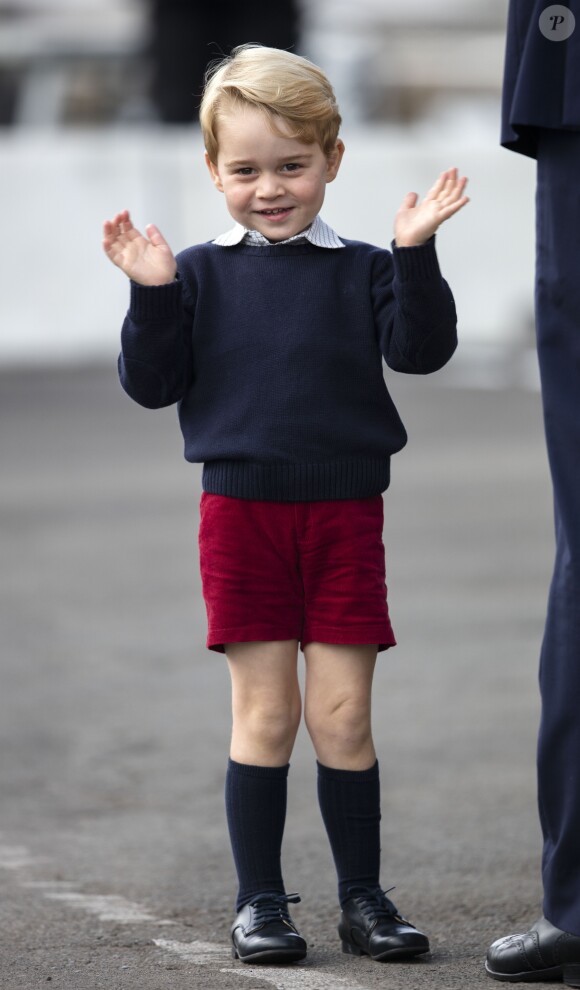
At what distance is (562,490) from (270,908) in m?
0.95

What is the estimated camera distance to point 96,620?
707 cm

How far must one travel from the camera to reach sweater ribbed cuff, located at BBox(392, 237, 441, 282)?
312cm

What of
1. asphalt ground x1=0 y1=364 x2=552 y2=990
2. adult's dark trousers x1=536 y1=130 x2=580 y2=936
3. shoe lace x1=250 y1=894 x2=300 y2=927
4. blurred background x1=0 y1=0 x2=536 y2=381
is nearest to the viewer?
adult's dark trousers x1=536 y1=130 x2=580 y2=936

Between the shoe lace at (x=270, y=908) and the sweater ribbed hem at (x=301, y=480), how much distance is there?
73 cm

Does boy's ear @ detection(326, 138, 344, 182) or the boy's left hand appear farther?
boy's ear @ detection(326, 138, 344, 182)

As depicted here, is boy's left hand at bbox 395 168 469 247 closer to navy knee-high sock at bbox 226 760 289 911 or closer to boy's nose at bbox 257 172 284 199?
boy's nose at bbox 257 172 284 199

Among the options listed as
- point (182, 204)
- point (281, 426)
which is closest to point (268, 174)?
point (281, 426)

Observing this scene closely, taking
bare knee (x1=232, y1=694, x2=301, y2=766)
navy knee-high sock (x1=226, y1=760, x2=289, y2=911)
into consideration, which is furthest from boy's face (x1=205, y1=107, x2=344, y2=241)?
navy knee-high sock (x1=226, y1=760, x2=289, y2=911)

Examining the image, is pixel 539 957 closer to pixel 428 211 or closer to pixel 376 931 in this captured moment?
pixel 376 931

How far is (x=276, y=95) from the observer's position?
3.21 m

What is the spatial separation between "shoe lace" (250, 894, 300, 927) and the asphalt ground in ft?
0.34

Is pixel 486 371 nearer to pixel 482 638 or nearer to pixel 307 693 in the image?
pixel 482 638

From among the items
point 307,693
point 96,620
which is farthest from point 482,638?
point 307,693

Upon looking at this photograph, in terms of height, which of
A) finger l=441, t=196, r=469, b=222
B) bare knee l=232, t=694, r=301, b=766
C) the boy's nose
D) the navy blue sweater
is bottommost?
bare knee l=232, t=694, r=301, b=766
